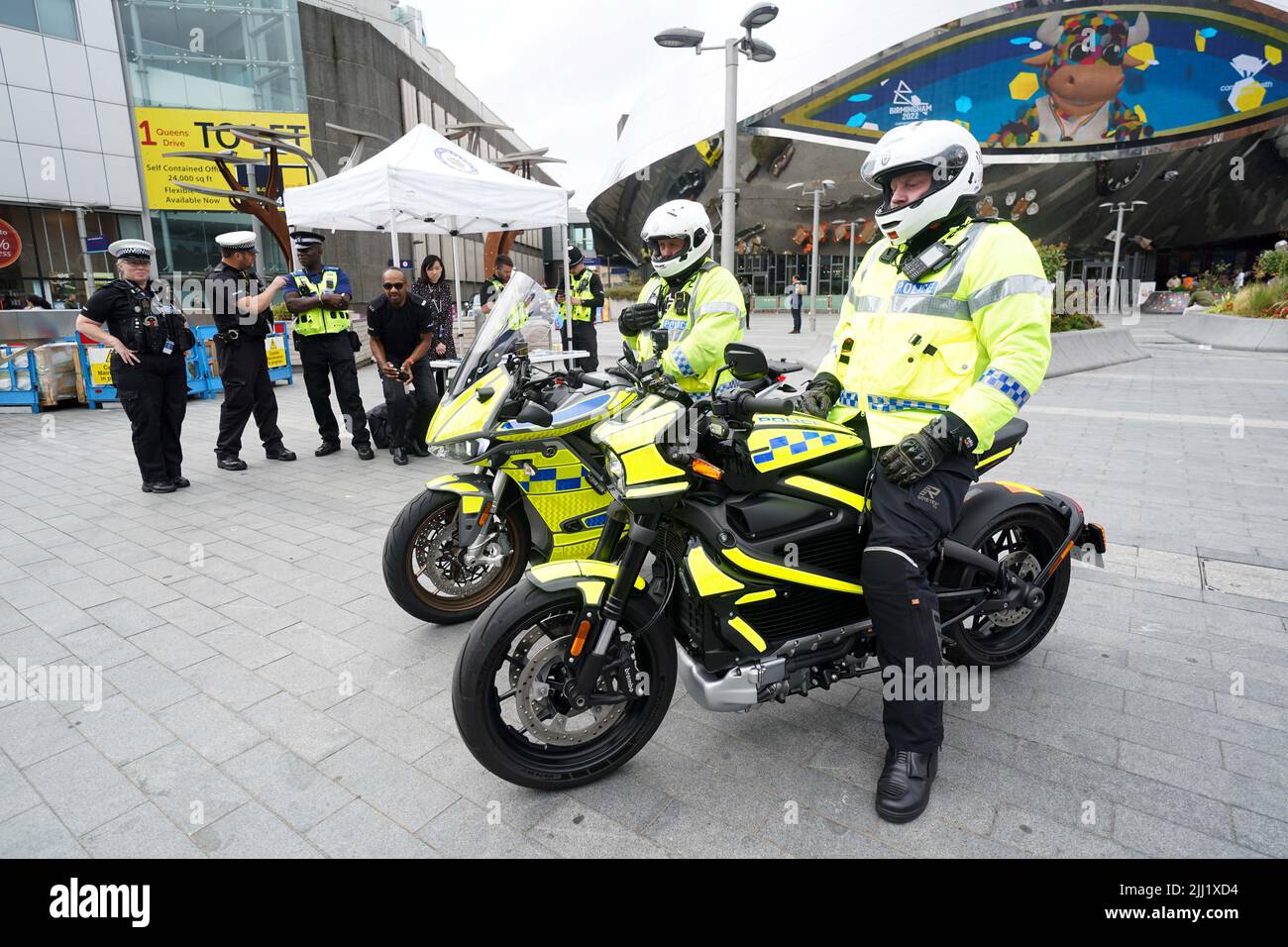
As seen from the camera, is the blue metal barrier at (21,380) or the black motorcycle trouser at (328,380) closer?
the black motorcycle trouser at (328,380)

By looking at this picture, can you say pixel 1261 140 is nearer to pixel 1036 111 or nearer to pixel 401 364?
pixel 1036 111

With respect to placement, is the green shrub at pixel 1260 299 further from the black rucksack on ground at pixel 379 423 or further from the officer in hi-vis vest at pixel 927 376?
the officer in hi-vis vest at pixel 927 376

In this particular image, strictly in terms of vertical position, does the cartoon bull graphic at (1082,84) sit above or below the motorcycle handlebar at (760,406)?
above

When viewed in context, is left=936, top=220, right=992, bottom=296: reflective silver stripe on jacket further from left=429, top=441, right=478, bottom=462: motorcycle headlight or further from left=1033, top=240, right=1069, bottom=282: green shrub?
left=1033, top=240, right=1069, bottom=282: green shrub

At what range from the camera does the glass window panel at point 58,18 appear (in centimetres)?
2079

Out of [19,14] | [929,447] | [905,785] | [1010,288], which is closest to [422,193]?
[1010,288]

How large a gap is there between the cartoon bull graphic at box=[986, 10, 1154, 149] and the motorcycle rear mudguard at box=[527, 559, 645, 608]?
54.2 m

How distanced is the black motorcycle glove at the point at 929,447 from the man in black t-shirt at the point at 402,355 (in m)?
5.87

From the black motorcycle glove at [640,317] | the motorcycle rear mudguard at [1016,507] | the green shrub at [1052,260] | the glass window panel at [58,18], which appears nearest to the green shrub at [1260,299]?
the green shrub at [1052,260]

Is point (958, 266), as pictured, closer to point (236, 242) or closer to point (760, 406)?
point (760, 406)

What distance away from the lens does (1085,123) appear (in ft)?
151

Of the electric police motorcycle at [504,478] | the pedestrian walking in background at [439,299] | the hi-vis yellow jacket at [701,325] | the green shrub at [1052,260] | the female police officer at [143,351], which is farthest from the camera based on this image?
the green shrub at [1052,260]

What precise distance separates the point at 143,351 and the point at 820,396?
6.26 metres

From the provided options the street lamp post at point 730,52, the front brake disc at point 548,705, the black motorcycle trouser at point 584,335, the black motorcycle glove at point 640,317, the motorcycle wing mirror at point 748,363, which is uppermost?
the street lamp post at point 730,52
